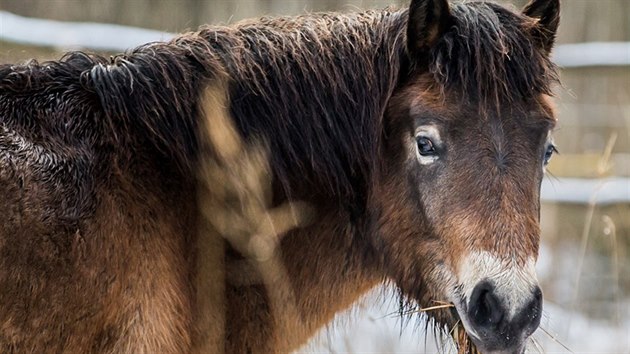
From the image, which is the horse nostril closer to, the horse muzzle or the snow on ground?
the horse muzzle

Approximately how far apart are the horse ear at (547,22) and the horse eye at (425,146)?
24.7 inches

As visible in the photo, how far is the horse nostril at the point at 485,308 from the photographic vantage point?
2855 mm

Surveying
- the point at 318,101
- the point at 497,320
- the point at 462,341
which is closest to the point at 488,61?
the point at 318,101

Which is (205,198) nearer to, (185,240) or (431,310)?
(185,240)

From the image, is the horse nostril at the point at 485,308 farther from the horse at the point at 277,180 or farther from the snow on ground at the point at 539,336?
the snow on ground at the point at 539,336

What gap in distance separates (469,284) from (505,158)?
46cm

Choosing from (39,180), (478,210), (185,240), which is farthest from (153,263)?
(478,210)

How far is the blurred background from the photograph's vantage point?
20.9ft

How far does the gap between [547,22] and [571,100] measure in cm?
573

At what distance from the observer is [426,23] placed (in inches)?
127

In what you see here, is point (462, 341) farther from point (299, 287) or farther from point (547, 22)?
point (547, 22)

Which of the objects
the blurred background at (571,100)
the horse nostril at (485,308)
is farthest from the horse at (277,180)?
the blurred background at (571,100)

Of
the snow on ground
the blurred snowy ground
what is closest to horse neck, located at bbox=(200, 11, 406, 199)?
the blurred snowy ground

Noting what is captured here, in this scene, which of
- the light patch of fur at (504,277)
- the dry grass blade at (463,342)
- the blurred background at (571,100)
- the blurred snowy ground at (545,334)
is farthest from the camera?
the blurred background at (571,100)
